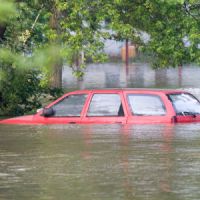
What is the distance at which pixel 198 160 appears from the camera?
15062mm

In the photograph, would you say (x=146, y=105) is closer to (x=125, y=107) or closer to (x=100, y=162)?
(x=125, y=107)

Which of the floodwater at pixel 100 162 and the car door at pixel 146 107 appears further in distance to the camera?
the car door at pixel 146 107

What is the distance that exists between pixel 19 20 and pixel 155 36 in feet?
11.0

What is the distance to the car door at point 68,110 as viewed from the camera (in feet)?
62.7

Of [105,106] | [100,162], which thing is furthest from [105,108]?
[100,162]

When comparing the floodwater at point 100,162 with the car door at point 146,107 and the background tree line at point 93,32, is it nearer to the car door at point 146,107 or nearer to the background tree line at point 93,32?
the car door at point 146,107

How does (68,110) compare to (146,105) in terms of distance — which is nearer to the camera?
(146,105)

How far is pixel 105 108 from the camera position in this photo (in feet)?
62.3

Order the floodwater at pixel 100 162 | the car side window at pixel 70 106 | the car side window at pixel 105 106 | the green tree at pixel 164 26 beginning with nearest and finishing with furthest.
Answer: the floodwater at pixel 100 162, the car side window at pixel 105 106, the car side window at pixel 70 106, the green tree at pixel 164 26

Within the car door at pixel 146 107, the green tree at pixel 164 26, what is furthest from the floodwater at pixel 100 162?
the green tree at pixel 164 26

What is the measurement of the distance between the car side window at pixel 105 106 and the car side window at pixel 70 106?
0.70 feet

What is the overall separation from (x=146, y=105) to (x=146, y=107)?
49mm

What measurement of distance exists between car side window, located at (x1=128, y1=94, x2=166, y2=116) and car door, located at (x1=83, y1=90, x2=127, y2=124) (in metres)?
0.20

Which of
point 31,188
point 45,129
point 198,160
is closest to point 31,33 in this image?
point 45,129
